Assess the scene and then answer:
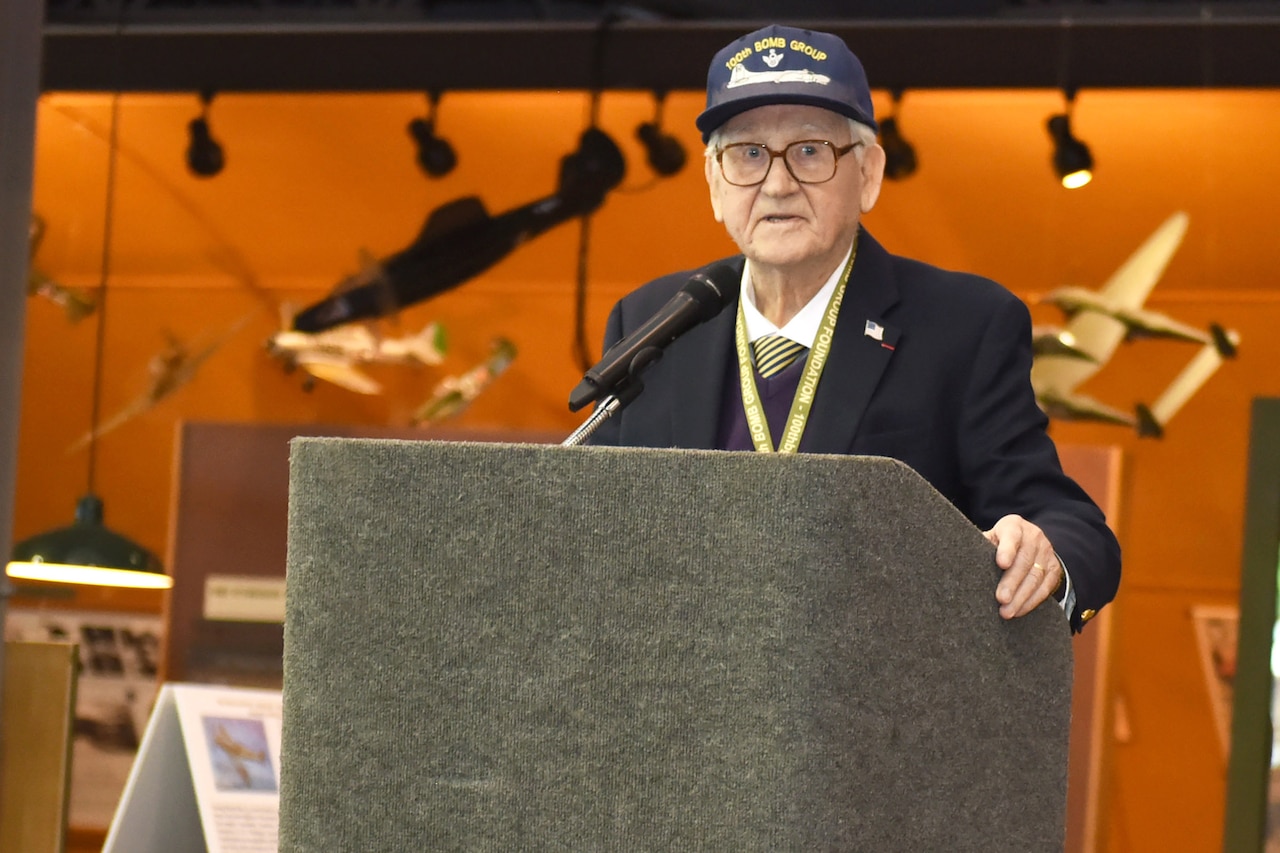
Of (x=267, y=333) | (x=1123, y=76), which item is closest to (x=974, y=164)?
(x=1123, y=76)

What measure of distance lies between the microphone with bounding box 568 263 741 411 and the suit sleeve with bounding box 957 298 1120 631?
265 mm

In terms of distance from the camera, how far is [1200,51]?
→ 4707 mm

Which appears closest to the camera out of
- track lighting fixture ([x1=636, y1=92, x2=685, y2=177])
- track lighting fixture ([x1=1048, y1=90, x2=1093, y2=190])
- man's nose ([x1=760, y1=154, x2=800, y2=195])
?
man's nose ([x1=760, y1=154, x2=800, y2=195])

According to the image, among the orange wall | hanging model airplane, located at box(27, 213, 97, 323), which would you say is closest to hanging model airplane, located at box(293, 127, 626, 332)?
the orange wall

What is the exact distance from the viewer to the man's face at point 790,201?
1535mm

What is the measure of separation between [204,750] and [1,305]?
2.84 feet

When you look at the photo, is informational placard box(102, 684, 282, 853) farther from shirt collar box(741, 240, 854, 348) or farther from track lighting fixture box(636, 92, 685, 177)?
track lighting fixture box(636, 92, 685, 177)

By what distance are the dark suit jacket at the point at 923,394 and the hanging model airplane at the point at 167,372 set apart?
17.0 feet

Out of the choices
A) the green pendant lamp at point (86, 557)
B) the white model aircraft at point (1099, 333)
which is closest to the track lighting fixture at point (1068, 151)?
the white model aircraft at point (1099, 333)

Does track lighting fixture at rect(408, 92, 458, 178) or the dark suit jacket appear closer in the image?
the dark suit jacket

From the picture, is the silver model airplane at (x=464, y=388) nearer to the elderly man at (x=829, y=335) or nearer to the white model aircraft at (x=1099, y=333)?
the white model aircraft at (x=1099, y=333)

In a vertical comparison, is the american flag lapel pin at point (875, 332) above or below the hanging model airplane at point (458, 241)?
below

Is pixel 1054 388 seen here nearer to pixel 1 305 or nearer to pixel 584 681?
pixel 1 305

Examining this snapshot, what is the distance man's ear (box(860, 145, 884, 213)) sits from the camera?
1.62 metres
